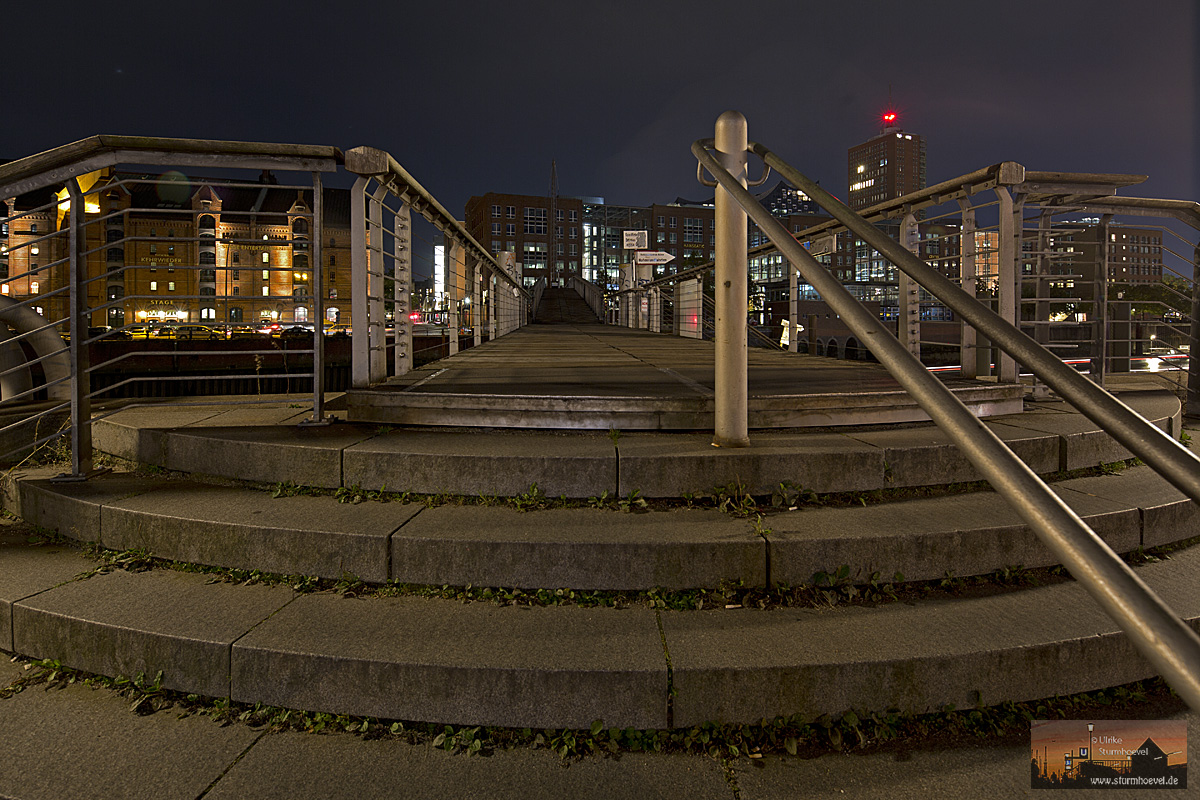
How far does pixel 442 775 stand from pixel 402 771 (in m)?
0.13

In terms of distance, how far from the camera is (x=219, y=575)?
9.41ft

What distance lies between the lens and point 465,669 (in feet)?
6.95

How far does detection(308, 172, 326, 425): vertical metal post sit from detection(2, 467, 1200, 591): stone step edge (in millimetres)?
1071

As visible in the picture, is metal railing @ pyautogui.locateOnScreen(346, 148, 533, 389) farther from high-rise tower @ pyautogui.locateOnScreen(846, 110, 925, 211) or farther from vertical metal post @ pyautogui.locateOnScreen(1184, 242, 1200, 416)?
high-rise tower @ pyautogui.locateOnScreen(846, 110, 925, 211)

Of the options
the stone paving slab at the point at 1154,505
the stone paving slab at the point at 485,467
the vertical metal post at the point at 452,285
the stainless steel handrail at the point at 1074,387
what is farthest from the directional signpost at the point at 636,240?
the stainless steel handrail at the point at 1074,387

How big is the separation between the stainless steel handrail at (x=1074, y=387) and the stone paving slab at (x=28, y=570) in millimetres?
3893

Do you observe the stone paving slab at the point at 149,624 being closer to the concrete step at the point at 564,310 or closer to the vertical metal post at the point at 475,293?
the vertical metal post at the point at 475,293

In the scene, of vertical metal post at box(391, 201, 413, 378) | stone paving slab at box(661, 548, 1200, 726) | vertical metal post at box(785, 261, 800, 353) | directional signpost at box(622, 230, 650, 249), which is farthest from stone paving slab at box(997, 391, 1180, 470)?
directional signpost at box(622, 230, 650, 249)

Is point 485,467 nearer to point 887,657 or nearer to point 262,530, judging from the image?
point 262,530

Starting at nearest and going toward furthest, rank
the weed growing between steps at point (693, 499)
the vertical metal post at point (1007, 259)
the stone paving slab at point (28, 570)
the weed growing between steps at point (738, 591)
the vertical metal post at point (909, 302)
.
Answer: the weed growing between steps at point (738, 591), the stone paving slab at point (28, 570), the weed growing between steps at point (693, 499), the vertical metal post at point (1007, 259), the vertical metal post at point (909, 302)

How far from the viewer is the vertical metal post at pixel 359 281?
446cm

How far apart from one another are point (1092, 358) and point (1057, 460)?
9.03 feet

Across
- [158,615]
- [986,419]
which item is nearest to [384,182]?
[158,615]

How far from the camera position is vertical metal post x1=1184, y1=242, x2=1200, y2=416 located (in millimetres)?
6090
